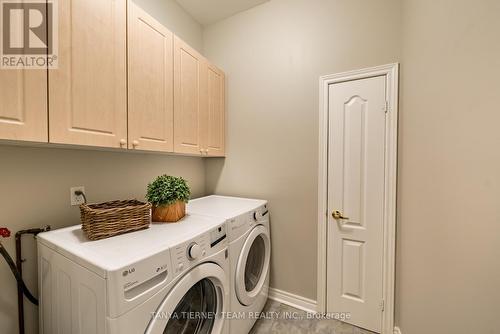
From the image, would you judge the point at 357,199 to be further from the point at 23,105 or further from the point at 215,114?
the point at 23,105

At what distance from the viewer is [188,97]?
1600 mm

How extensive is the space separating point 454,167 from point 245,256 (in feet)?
3.77

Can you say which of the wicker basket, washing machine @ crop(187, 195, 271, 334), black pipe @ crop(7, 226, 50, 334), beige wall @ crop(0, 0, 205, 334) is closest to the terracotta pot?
the wicker basket

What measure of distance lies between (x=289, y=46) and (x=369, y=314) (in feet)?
7.52

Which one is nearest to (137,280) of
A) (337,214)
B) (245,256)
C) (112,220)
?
(112,220)

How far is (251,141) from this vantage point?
6.56 feet

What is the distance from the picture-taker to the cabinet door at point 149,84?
1.18 meters

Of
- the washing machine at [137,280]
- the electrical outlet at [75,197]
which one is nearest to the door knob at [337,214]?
the washing machine at [137,280]

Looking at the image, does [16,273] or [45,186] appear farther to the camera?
[45,186]

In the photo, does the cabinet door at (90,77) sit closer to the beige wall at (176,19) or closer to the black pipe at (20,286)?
the black pipe at (20,286)

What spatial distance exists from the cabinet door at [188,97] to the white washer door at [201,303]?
89 cm

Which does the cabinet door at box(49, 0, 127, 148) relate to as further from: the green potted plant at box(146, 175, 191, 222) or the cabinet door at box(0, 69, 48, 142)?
the green potted plant at box(146, 175, 191, 222)

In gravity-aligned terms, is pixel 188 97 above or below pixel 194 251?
above

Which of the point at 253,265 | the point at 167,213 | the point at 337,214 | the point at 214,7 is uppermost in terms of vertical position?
the point at 214,7
